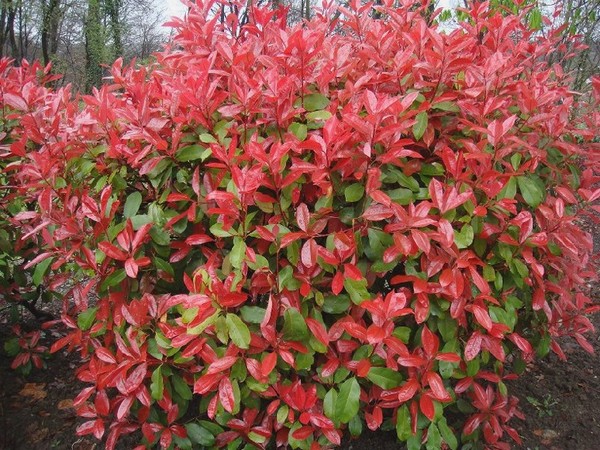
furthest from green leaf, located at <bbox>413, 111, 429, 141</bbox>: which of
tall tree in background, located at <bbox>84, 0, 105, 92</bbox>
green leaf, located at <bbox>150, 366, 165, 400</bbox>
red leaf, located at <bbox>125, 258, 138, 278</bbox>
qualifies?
tall tree in background, located at <bbox>84, 0, 105, 92</bbox>

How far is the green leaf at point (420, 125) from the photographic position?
1611mm

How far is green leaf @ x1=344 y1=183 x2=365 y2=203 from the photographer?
154 centimetres

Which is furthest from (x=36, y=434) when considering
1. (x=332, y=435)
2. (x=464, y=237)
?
(x=464, y=237)

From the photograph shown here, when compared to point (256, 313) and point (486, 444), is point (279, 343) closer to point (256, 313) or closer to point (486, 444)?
point (256, 313)

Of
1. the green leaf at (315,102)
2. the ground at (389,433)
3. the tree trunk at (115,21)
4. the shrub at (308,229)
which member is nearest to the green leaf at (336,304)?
the shrub at (308,229)

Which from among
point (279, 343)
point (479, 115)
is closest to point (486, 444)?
point (279, 343)

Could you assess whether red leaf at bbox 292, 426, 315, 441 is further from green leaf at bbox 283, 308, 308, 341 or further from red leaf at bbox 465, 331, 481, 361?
red leaf at bbox 465, 331, 481, 361

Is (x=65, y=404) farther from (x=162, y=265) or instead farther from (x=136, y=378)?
(x=162, y=265)

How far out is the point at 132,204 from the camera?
1.69 m

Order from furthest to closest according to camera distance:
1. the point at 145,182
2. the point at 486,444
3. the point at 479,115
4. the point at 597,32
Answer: the point at 597,32, the point at 486,444, the point at 145,182, the point at 479,115

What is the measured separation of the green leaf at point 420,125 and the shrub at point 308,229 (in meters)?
0.01

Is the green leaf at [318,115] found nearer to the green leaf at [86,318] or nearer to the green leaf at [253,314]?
the green leaf at [253,314]

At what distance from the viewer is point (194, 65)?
1.84 m

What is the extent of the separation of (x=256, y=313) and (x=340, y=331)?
0.26 m
